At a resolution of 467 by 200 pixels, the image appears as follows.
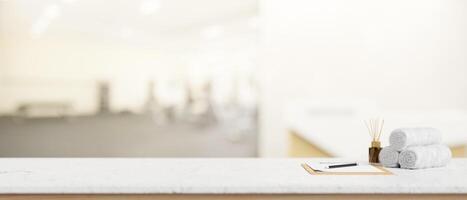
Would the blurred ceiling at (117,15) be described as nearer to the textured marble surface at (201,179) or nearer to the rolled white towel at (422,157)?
the textured marble surface at (201,179)

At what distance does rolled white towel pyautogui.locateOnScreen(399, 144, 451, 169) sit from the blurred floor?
2236mm

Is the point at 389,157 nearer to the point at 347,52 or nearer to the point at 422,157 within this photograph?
the point at 422,157

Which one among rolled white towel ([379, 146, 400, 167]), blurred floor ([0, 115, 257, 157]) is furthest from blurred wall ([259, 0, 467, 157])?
rolled white towel ([379, 146, 400, 167])

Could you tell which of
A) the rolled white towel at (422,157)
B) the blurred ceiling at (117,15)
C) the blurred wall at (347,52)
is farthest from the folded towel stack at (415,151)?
the blurred ceiling at (117,15)

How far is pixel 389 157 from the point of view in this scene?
169cm

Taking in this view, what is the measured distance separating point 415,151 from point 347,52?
229 centimetres

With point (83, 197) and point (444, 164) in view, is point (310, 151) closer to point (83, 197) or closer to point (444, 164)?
point (444, 164)

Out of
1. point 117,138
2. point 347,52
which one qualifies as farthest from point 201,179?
point 347,52

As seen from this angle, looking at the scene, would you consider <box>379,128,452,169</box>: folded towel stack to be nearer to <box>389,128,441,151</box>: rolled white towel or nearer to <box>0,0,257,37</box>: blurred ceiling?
<box>389,128,441,151</box>: rolled white towel

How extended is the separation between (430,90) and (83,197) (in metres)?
3.21

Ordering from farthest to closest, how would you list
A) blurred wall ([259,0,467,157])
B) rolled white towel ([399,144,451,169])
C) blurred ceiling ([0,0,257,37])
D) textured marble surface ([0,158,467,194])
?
blurred wall ([259,0,467,157]) < blurred ceiling ([0,0,257,37]) < rolled white towel ([399,144,451,169]) < textured marble surface ([0,158,467,194])

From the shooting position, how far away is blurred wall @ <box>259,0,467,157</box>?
12.5 ft

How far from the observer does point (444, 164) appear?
5.57 feet

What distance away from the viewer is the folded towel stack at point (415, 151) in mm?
1628
